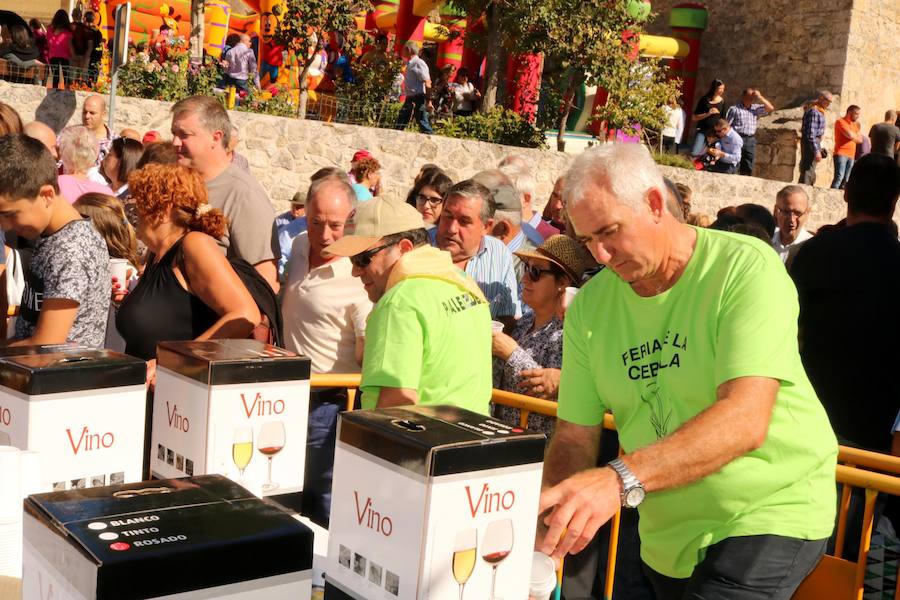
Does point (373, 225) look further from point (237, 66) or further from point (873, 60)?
point (873, 60)

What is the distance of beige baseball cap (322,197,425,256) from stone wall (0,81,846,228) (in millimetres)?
8254

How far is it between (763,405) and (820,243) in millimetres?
2425

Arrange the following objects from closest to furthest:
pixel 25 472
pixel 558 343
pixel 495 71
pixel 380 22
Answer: pixel 25 472, pixel 558 343, pixel 495 71, pixel 380 22

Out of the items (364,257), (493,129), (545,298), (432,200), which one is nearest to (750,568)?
(364,257)

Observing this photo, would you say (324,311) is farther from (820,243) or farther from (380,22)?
(380,22)

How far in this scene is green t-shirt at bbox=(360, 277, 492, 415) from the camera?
290 centimetres

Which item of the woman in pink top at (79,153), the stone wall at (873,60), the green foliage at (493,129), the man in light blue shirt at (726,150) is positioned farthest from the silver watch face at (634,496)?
the stone wall at (873,60)

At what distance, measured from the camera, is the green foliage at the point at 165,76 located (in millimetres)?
11555

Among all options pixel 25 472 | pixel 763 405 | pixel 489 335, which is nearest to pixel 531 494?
pixel 763 405

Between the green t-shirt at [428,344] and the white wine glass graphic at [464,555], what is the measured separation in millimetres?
1167

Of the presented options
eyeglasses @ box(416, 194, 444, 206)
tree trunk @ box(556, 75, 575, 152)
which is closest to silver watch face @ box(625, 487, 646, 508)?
eyeglasses @ box(416, 194, 444, 206)

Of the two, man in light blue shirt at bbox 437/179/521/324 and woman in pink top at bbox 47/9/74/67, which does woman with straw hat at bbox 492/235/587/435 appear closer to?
man in light blue shirt at bbox 437/179/521/324

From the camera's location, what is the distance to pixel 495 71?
14.7 metres

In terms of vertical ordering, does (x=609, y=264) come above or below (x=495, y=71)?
below
